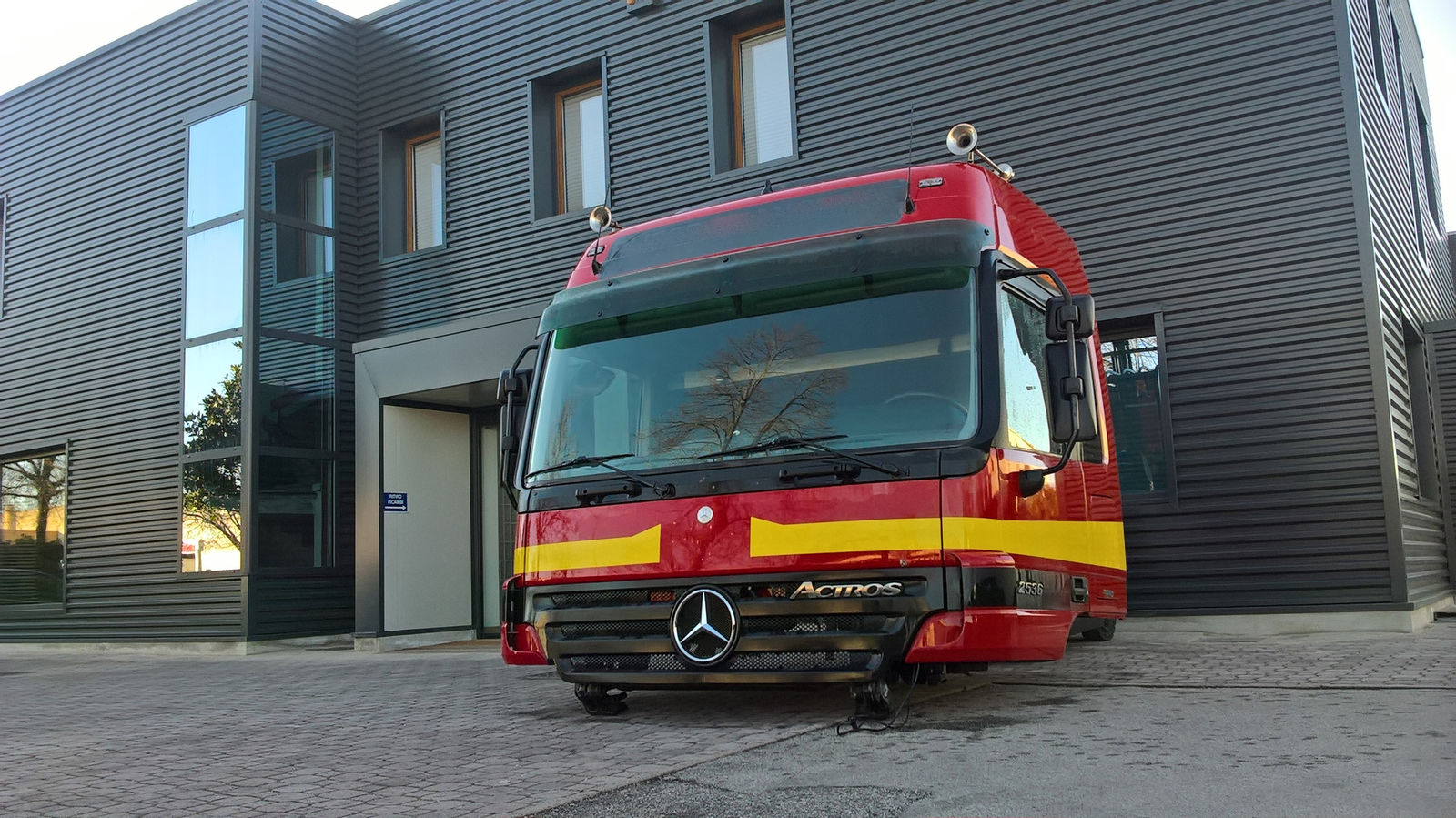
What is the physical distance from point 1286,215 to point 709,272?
5.95 metres

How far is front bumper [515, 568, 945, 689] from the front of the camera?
209 inches

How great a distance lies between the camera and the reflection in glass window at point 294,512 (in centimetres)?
1341

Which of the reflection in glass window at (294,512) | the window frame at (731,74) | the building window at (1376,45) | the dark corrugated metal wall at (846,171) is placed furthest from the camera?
the reflection in glass window at (294,512)

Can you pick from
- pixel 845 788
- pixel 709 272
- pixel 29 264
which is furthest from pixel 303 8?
pixel 845 788

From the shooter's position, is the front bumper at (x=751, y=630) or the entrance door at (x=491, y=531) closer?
the front bumper at (x=751, y=630)

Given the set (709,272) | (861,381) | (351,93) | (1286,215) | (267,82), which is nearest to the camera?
(861,381)

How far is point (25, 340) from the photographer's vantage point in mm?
16719

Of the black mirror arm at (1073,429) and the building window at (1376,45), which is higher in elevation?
the building window at (1376,45)

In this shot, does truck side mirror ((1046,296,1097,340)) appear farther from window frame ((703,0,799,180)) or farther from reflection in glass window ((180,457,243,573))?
reflection in glass window ((180,457,243,573))

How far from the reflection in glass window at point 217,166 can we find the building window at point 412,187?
163 centimetres

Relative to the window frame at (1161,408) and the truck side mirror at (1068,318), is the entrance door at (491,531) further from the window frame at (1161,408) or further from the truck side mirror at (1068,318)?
the truck side mirror at (1068,318)

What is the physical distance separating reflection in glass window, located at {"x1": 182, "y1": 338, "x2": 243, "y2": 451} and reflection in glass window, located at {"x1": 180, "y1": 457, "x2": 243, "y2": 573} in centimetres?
26

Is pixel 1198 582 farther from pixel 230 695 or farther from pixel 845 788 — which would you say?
pixel 230 695

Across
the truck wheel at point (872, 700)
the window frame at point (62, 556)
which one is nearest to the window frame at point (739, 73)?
the truck wheel at point (872, 700)
